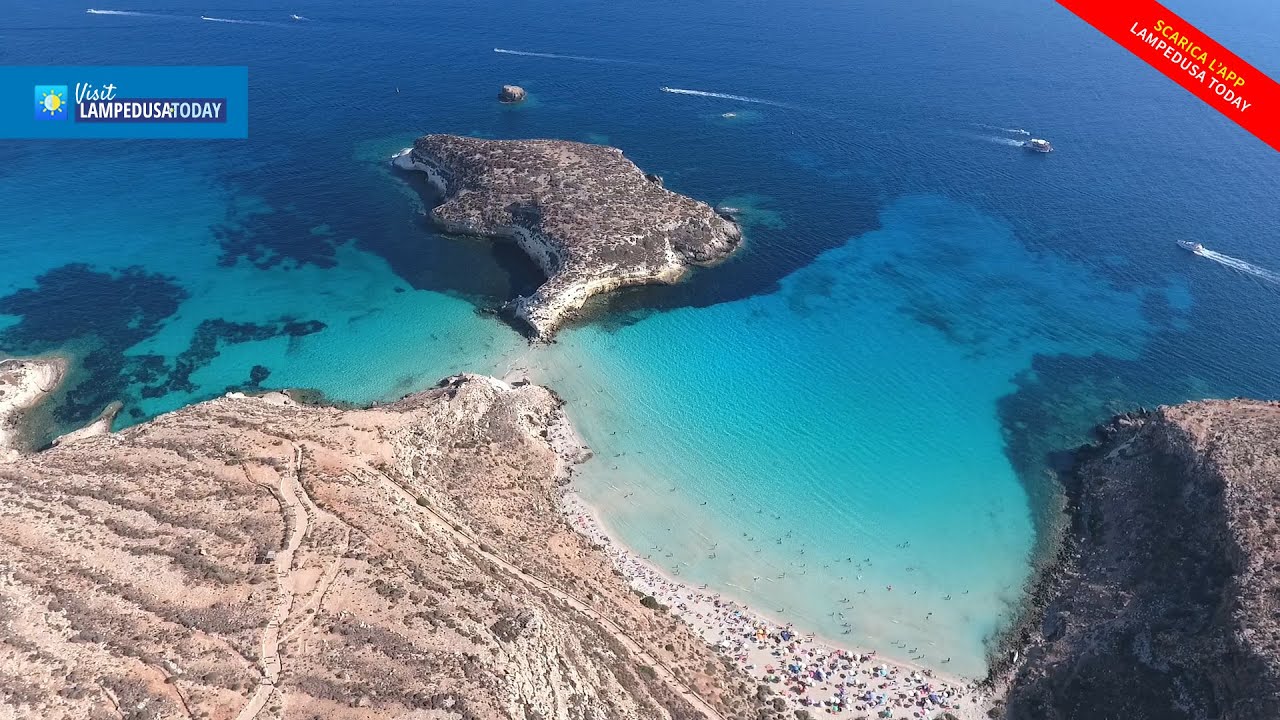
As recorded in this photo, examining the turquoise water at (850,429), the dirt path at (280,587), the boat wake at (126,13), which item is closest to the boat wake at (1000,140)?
the turquoise water at (850,429)

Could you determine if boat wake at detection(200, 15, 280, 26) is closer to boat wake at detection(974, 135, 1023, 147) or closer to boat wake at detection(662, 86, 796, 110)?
boat wake at detection(662, 86, 796, 110)

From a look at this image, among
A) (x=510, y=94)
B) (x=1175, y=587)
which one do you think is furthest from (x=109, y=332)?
(x=1175, y=587)

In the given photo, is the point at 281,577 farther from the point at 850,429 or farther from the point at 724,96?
the point at 724,96

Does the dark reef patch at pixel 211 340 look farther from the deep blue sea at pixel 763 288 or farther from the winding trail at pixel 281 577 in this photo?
the winding trail at pixel 281 577

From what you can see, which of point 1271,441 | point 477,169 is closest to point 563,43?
point 477,169

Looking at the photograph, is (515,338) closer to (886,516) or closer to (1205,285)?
(886,516)

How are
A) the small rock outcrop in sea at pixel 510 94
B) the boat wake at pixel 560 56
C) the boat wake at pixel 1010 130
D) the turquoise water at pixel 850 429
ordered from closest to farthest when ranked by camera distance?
the turquoise water at pixel 850 429 < the boat wake at pixel 1010 130 < the small rock outcrop in sea at pixel 510 94 < the boat wake at pixel 560 56
